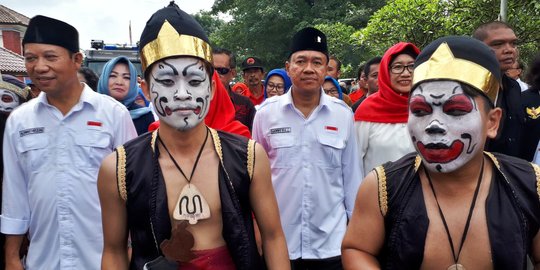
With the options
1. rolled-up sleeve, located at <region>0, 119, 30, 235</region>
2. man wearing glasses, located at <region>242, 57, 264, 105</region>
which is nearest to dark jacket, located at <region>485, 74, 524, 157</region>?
rolled-up sleeve, located at <region>0, 119, 30, 235</region>

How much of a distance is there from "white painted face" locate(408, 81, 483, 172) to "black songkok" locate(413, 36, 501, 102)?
41 millimetres

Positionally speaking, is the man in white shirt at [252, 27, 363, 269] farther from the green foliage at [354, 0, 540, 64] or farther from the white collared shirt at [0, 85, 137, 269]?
the green foliage at [354, 0, 540, 64]

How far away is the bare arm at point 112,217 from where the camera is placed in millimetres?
2527

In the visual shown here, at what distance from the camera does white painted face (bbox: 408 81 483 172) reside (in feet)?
7.22

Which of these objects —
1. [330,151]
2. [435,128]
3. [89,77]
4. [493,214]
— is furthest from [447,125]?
[89,77]

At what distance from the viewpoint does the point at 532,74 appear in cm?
462

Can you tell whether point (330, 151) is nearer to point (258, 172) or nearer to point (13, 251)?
point (258, 172)

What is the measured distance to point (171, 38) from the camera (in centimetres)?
270

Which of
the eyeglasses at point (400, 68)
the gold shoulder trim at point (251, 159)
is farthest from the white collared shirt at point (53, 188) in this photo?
the eyeglasses at point (400, 68)

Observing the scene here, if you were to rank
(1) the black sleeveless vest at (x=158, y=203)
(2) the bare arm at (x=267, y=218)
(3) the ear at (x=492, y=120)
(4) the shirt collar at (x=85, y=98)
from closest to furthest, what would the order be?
1. (3) the ear at (x=492, y=120)
2. (1) the black sleeveless vest at (x=158, y=203)
3. (2) the bare arm at (x=267, y=218)
4. (4) the shirt collar at (x=85, y=98)

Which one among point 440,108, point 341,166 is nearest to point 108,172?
point 440,108

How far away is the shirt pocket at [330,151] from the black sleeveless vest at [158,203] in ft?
4.55

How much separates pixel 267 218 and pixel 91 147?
54.2 inches

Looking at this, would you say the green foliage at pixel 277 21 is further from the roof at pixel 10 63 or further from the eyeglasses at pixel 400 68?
the eyeglasses at pixel 400 68
